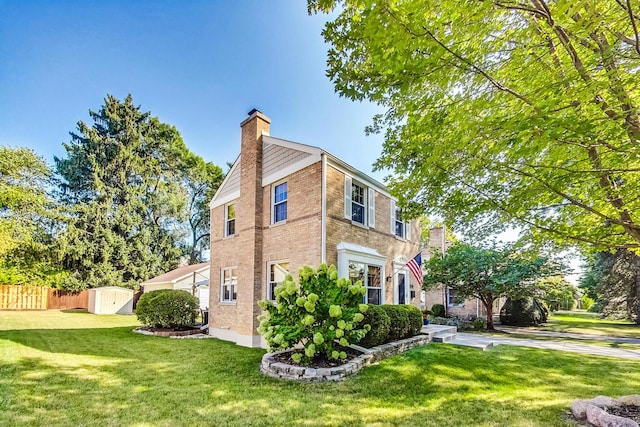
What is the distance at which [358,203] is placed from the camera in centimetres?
1164

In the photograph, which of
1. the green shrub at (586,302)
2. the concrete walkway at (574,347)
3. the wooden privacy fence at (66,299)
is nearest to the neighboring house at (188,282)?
the wooden privacy fence at (66,299)

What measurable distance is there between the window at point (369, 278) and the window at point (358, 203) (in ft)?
5.24

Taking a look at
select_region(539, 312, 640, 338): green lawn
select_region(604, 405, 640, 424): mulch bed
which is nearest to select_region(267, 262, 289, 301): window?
select_region(604, 405, 640, 424): mulch bed

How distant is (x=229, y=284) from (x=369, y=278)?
5561mm

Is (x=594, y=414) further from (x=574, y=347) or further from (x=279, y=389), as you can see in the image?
(x=574, y=347)

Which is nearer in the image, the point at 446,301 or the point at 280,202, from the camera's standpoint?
the point at 280,202

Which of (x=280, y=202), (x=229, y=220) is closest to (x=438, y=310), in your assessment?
(x=280, y=202)

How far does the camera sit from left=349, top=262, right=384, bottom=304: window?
10706mm

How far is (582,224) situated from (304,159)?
7257 millimetres

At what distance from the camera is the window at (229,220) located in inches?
531

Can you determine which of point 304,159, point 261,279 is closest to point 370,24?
point 304,159

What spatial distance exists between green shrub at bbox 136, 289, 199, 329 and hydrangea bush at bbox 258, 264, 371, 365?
24.6 feet

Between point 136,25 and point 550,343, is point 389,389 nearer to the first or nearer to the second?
point 550,343

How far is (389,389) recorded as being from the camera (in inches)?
249
